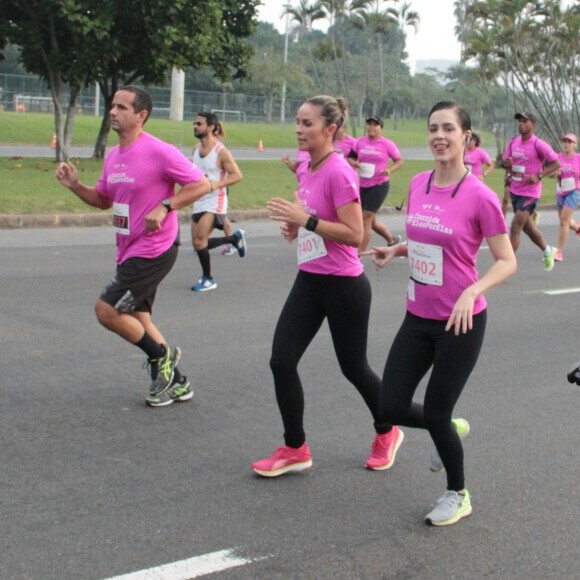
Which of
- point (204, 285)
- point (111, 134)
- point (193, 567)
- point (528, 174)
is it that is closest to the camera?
point (193, 567)

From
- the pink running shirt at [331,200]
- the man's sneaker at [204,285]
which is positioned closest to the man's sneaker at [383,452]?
the pink running shirt at [331,200]

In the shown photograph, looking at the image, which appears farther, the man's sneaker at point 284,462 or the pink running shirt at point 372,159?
the pink running shirt at point 372,159

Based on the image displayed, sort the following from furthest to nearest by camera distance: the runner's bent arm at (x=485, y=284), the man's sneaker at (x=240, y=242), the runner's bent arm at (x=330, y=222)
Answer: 1. the man's sneaker at (x=240, y=242)
2. the runner's bent arm at (x=330, y=222)
3. the runner's bent arm at (x=485, y=284)

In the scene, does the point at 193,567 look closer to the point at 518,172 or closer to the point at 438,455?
the point at 438,455

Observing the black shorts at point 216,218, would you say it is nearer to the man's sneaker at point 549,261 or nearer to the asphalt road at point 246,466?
the asphalt road at point 246,466

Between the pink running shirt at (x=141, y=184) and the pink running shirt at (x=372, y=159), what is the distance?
7.55 m

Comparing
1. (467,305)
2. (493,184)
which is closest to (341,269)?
(467,305)

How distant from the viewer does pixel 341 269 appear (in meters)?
4.88

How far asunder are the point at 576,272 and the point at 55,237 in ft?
22.9

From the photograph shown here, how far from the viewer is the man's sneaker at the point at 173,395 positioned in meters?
6.03

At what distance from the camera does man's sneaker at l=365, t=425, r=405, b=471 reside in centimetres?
511

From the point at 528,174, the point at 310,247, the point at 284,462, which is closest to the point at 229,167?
the point at 528,174

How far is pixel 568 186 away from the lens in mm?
13891

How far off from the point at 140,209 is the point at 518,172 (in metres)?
8.00
